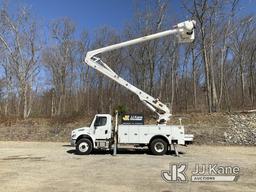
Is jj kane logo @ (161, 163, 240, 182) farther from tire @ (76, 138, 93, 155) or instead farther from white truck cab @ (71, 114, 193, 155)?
tire @ (76, 138, 93, 155)

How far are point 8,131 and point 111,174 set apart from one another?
2340 centimetres

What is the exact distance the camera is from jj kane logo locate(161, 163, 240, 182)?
11.0m

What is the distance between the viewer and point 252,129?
26516 millimetres

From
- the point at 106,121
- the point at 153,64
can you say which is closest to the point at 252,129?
the point at 106,121

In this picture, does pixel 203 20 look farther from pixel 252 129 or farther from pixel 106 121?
pixel 106 121

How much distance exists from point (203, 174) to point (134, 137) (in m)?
7.09

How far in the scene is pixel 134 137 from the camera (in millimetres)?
18672

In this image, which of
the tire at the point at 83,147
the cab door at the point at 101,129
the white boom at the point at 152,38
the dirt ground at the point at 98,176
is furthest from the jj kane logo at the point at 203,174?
the tire at the point at 83,147

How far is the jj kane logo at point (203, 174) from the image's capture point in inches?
434

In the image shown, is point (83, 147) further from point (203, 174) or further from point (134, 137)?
point (203, 174)

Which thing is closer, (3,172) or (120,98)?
(3,172)

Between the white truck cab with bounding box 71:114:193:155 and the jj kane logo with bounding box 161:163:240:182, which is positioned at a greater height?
the white truck cab with bounding box 71:114:193:155

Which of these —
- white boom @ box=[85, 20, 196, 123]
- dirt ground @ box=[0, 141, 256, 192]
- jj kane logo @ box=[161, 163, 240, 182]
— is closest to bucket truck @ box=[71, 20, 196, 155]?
white boom @ box=[85, 20, 196, 123]

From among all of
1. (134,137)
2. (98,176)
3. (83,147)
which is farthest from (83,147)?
(98,176)
